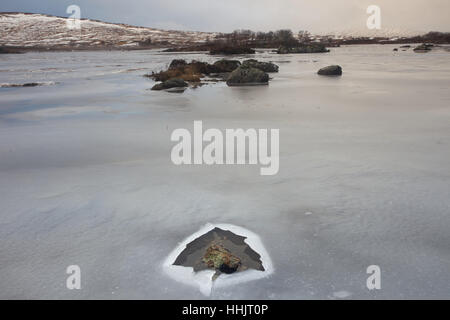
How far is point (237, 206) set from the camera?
3.35 metres

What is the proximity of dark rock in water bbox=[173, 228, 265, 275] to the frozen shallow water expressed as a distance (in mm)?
139

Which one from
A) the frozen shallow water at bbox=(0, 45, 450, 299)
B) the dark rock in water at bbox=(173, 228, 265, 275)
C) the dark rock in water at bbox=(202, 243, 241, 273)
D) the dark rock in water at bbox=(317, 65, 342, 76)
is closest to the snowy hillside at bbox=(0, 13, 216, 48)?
the dark rock in water at bbox=(317, 65, 342, 76)

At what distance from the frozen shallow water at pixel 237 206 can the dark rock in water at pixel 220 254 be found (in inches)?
5.5

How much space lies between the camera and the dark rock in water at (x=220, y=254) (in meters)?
2.41

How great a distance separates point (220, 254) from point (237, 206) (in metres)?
0.92

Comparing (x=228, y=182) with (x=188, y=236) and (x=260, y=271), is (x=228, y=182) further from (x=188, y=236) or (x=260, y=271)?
(x=260, y=271)

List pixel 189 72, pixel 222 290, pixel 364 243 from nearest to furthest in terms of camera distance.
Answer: pixel 222 290 < pixel 364 243 < pixel 189 72

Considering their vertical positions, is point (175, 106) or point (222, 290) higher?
point (175, 106)

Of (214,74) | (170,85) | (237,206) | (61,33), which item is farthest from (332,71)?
(61,33)

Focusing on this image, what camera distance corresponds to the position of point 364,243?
8.70 ft

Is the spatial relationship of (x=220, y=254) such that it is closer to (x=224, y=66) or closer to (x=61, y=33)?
(x=224, y=66)
